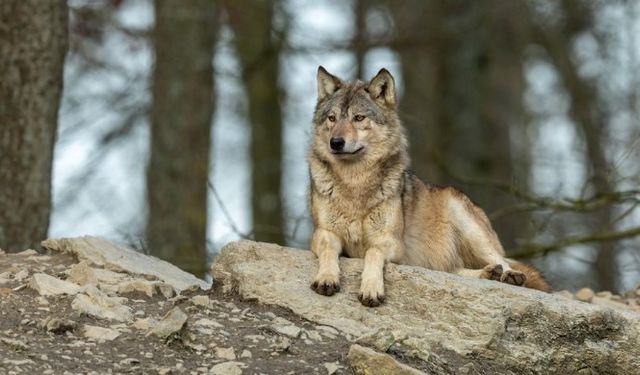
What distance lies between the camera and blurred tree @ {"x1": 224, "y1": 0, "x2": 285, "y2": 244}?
54.6 ft

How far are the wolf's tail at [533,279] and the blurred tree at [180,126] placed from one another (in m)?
5.12

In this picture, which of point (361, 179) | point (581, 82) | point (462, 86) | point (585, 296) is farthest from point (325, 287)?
point (581, 82)

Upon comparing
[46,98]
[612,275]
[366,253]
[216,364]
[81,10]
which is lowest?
[612,275]

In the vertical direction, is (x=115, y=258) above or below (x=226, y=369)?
above

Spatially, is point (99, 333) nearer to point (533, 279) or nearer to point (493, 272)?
point (493, 272)

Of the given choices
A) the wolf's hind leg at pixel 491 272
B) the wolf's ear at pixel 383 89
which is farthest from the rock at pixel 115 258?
the wolf's hind leg at pixel 491 272

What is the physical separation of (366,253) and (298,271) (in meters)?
0.55

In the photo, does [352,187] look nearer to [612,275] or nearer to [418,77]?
[612,275]

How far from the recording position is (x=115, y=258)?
803 centimetres

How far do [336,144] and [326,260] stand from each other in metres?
1.04

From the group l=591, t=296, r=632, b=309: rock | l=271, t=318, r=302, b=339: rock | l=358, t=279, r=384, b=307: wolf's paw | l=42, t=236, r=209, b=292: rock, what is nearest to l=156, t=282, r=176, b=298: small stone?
l=42, t=236, r=209, b=292: rock

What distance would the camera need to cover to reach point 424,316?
7.32 metres

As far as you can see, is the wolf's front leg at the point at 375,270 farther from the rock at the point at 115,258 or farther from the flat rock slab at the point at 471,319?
the rock at the point at 115,258

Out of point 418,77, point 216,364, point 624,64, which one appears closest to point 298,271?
point 216,364
